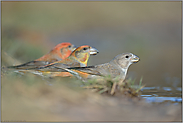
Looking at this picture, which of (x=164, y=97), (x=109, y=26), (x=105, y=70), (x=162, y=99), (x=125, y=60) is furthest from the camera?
(x=109, y=26)

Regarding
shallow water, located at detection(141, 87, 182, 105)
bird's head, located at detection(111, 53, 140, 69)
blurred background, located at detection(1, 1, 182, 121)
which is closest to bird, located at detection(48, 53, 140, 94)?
bird's head, located at detection(111, 53, 140, 69)

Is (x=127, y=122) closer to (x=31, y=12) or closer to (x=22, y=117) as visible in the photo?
(x=22, y=117)

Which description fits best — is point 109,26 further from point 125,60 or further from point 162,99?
point 162,99

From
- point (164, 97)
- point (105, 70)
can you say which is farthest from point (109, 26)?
point (164, 97)

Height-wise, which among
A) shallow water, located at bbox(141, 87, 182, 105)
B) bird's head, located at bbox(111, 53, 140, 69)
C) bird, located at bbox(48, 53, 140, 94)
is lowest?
shallow water, located at bbox(141, 87, 182, 105)

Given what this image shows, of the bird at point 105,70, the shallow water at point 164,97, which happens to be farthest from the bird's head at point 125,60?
the shallow water at point 164,97

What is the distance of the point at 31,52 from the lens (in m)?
9.03

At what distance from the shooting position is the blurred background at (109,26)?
13805 millimetres

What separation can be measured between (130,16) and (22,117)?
1586 cm

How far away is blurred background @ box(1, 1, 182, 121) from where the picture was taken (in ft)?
45.3

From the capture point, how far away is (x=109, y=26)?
1856 cm

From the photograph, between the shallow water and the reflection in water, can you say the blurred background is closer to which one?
the shallow water

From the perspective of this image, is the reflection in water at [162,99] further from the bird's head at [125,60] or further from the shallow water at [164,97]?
the bird's head at [125,60]

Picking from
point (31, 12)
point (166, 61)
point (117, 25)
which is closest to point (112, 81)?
point (166, 61)
